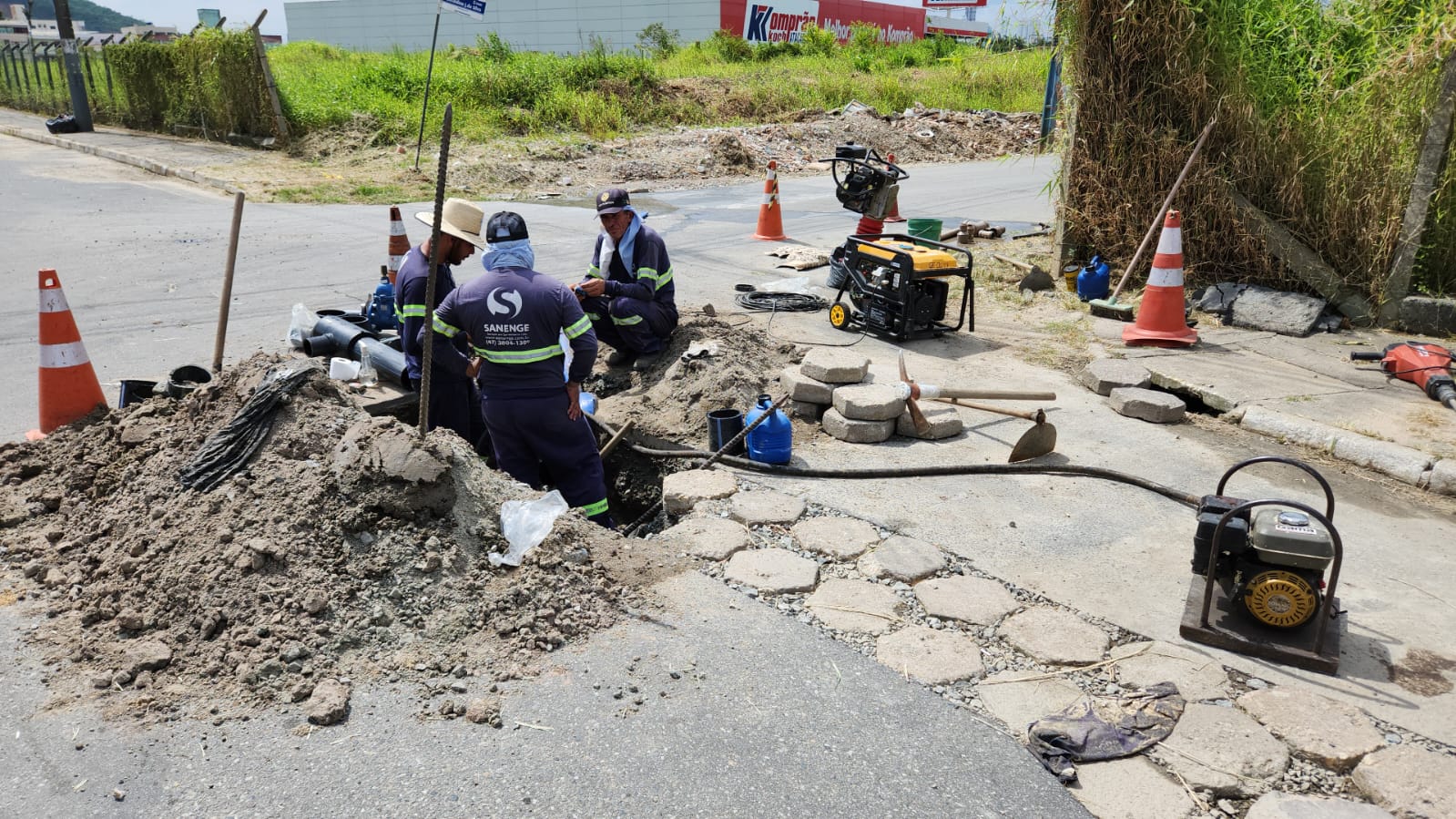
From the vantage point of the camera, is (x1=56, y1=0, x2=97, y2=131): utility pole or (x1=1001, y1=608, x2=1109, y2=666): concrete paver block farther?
(x1=56, y1=0, x2=97, y2=131): utility pole

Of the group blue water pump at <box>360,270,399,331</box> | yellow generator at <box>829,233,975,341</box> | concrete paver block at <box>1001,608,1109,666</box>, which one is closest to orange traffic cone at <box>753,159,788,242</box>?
yellow generator at <box>829,233,975,341</box>

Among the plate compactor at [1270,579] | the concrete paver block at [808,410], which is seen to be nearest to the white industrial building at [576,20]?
the concrete paver block at [808,410]

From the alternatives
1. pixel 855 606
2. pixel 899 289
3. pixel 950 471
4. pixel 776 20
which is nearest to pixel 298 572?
pixel 855 606

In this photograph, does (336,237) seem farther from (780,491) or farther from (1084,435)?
(1084,435)

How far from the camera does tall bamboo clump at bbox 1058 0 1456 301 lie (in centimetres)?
767

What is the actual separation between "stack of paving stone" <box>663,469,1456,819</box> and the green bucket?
6.55 meters

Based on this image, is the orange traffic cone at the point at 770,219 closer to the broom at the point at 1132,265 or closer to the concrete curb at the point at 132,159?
the broom at the point at 1132,265

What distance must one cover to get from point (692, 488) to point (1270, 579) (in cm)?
271

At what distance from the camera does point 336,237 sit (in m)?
11.6

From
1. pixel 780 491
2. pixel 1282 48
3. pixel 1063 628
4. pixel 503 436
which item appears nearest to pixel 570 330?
pixel 503 436

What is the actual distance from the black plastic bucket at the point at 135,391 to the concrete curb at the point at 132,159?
30.9 ft

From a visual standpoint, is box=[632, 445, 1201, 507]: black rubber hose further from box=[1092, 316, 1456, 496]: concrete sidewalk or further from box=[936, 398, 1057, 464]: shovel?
box=[1092, 316, 1456, 496]: concrete sidewalk

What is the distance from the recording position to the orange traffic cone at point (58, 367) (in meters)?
5.20

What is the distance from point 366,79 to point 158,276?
13.9 m
